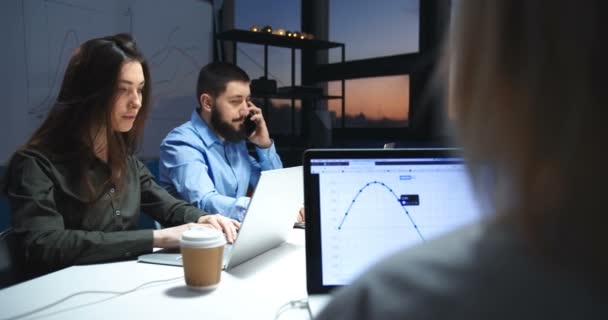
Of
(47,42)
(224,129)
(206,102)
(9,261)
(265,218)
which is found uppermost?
(47,42)

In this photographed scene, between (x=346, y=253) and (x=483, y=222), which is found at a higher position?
(x=483, y=222)

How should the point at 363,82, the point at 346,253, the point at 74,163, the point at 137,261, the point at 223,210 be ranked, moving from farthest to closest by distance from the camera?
the point at 363,82 < the point at 223,210 < the point at 74,163 < the point at 137,261 < the point at 346,253

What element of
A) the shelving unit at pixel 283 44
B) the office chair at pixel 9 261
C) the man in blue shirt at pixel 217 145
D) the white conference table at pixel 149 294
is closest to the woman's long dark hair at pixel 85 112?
the office chair at pixel 9 261

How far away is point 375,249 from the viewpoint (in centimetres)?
89

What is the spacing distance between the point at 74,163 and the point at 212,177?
0.99 meters

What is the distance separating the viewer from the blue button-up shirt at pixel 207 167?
201 cm

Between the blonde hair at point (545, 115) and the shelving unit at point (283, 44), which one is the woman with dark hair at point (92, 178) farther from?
the shelving unit at point (283, 44)

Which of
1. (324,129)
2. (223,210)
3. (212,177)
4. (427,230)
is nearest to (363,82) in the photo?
(324,129)

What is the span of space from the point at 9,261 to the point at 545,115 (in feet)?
4.31

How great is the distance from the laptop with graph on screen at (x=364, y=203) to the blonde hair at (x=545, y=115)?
0.57m

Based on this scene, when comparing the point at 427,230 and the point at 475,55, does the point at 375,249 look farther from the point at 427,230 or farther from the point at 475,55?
the point at 475,55

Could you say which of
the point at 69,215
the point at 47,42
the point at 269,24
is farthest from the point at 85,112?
the point at 269,24

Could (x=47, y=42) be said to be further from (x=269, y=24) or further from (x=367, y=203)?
(x=367, y=203)

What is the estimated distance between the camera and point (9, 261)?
1.19 meters
